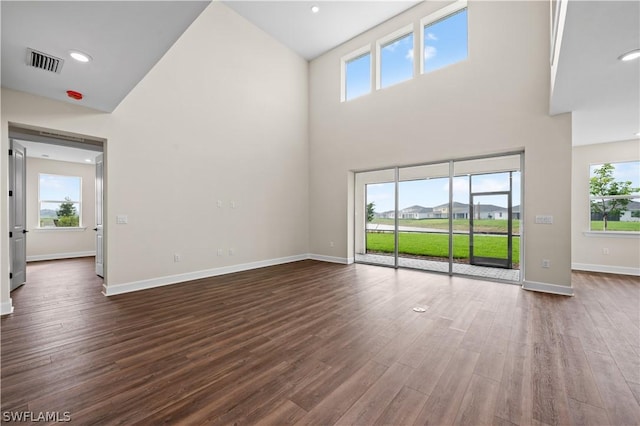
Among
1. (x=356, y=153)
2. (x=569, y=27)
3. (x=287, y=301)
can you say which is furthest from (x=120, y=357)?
(x=356, y=153)

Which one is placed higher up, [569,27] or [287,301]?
[569,27]

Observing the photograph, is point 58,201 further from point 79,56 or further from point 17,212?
point 79,56

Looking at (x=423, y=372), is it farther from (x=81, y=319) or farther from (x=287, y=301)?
(x=81, y=319)

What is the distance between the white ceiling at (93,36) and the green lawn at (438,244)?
5460 mm

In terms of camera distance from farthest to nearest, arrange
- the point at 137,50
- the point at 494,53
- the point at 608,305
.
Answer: the point at 494,53, the point at 608,305, the point at 137,50

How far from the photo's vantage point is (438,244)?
662cm

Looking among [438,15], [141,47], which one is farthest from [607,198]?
[141,47]

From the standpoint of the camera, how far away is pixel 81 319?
3102mm

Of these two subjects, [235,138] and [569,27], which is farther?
[235,138]

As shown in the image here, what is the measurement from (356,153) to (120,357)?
5.78 m

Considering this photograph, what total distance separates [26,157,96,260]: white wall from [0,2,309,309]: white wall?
5.81 m

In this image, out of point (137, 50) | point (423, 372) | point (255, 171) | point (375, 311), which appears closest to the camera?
point (423, 372)

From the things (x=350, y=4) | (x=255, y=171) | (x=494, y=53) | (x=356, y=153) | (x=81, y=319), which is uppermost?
(x=350, y=4)

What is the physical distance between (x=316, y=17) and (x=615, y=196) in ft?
25.2
